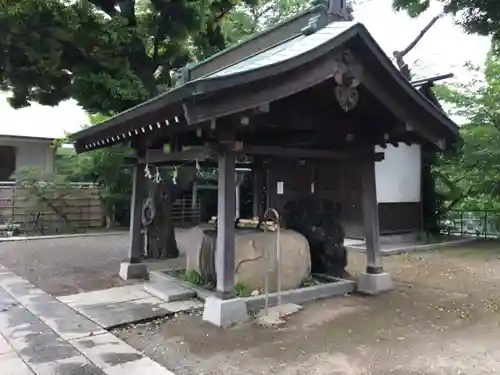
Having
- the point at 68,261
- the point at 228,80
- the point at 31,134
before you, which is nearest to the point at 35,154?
the point at 31,134

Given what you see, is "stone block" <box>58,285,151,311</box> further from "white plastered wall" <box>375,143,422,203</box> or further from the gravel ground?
Answer: "white plastered wall" <box>375,143,422,203</box>

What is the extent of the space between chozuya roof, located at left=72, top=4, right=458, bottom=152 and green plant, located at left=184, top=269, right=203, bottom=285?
2197 mm

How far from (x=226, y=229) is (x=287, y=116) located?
158cm

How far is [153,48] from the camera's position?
31.0ft

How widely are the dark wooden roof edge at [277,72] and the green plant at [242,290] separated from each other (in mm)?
2372

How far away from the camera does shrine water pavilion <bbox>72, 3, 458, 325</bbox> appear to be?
4.66 meters

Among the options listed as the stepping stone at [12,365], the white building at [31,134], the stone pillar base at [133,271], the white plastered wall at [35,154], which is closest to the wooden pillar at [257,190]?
the stone pillar base at [133,271]

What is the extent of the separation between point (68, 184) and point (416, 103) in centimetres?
1203

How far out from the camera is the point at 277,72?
4652mm

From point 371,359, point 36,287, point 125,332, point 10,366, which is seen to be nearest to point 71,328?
point 125,332

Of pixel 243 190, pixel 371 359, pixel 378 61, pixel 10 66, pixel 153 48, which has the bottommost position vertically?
pixel 371 359

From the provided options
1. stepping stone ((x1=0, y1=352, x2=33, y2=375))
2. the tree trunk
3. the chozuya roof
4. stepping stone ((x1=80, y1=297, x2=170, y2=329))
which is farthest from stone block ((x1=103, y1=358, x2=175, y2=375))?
the tree trunk

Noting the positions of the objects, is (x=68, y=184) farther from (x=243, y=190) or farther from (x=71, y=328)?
(x=71, y=328)

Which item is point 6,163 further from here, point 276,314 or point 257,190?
point 276,314
